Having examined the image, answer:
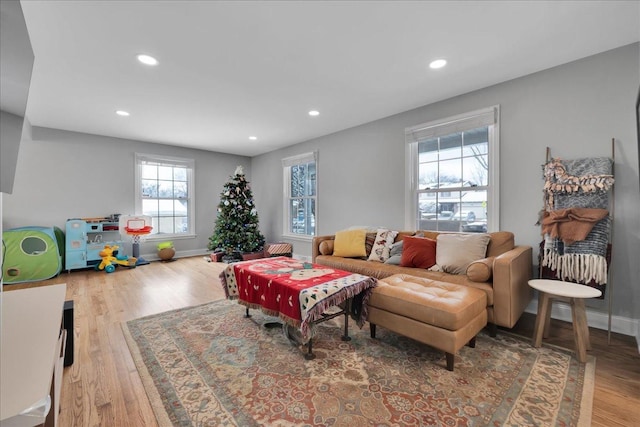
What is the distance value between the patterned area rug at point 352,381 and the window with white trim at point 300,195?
335 cm

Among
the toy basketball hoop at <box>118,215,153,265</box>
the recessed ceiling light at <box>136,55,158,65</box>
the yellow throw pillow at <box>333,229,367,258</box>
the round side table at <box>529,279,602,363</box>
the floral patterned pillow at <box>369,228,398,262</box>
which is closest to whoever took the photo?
the round side table at <box>529,279,602,363</box>

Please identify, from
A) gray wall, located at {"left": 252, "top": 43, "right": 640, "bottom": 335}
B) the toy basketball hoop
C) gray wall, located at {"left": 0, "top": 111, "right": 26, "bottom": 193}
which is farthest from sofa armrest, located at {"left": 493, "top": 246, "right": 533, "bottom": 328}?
the toy basketball hoop

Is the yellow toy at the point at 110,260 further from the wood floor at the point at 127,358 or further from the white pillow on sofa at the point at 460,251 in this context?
the white pillow on sofa at the point at 460,251

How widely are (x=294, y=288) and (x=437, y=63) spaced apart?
2.50 meters

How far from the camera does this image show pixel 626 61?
94.4 inches

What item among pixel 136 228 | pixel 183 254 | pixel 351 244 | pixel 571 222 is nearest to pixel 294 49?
pixel 351 244

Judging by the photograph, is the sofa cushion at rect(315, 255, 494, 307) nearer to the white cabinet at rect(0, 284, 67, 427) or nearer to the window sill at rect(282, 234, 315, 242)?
the window sill at rect(282, 234, 315, 242)

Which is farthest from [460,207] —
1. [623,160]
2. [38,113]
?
[38,113]

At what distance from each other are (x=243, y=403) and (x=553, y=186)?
3.11 meters

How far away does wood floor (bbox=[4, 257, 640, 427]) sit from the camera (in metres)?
1.51

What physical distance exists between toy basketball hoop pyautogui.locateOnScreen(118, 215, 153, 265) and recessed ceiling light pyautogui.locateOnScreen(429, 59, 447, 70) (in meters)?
5.36

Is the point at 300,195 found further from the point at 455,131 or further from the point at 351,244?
the point at 455,131

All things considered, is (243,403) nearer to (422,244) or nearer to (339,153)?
Result: (422,244)

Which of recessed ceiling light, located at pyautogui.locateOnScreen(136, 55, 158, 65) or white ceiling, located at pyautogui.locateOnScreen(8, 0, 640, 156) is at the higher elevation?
white ceiling, located at pyautogui.locateOnScreen(8, 0, 640, 156)
